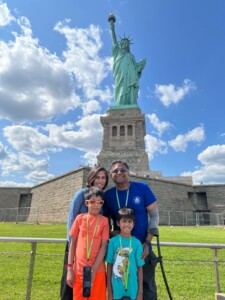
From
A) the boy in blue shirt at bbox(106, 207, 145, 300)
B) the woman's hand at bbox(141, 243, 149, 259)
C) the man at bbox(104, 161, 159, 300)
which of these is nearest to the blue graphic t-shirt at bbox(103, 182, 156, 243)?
the man at bbox(104, 161, 159, 300)

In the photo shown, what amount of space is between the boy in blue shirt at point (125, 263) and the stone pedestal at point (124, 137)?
35703 mm

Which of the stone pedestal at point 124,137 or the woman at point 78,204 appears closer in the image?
the woman at point 78,204

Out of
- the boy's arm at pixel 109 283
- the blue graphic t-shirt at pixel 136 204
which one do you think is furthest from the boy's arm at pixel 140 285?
the blue graphic t-shirt at pixel 136 204

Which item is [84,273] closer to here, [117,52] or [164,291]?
[164,291]

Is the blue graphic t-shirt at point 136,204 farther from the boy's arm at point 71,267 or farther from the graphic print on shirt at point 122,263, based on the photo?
the boy's arm at point 71,267

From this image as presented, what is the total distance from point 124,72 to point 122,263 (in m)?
46.1

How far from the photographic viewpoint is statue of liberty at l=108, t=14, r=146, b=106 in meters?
45.6

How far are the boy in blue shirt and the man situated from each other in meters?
0.20

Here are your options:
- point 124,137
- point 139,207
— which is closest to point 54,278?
point 139,207

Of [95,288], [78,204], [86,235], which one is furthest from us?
[78,204]

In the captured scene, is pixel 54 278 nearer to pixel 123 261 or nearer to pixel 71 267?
pixel 71 267

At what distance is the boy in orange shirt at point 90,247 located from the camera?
8.38 feet

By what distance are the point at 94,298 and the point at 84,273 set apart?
0.94 ft

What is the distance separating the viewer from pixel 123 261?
8.56ft
